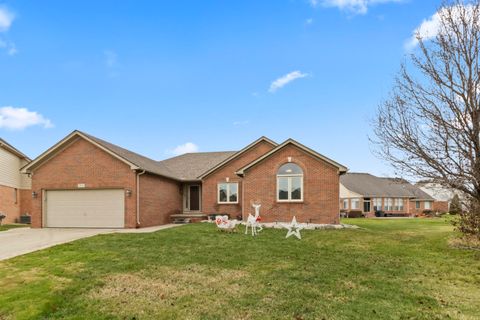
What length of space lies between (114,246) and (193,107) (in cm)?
1516

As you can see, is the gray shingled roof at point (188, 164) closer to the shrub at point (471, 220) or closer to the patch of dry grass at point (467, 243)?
the patch of dry grass at point (467, 243)

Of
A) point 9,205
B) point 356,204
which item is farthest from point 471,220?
point 356,204

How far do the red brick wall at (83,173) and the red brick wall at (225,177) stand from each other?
23.0ft

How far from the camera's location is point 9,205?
96.5ft

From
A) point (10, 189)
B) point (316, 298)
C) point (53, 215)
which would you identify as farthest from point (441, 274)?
point (10, 189)

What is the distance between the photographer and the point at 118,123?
2597 cm

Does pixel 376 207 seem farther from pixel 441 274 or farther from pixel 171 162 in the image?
pixel 441 274

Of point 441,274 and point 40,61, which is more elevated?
point 40,61

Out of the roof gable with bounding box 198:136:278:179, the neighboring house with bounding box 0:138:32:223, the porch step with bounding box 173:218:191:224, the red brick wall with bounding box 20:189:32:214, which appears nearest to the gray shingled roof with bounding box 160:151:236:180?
the roof gable with bounding box 198:136:278:179

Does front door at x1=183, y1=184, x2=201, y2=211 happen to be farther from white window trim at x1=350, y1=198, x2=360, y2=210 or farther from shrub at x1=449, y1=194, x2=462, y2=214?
white window trim at x1=350, y1=198, x2=360, y2=210

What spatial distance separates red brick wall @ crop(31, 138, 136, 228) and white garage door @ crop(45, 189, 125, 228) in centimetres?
43

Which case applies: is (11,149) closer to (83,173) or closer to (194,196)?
(83,173)

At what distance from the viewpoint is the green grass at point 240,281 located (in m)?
6.90

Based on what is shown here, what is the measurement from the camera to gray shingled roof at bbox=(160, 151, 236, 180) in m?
29.2
